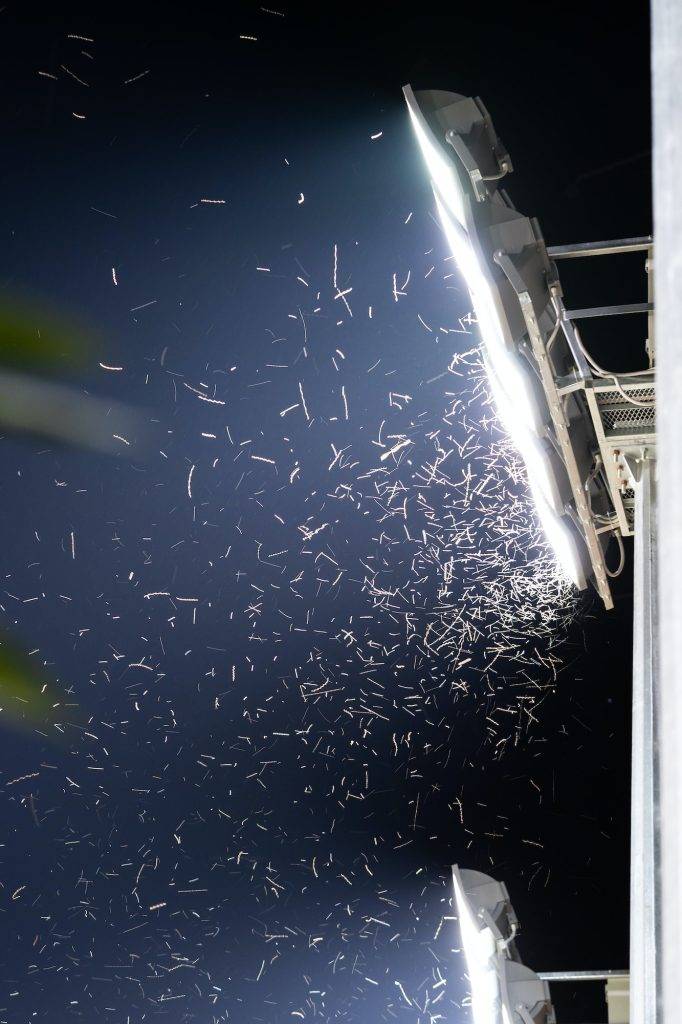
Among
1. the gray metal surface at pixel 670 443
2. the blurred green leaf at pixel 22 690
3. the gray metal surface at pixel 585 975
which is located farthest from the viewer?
the blurred green leaf at pixel 22 690

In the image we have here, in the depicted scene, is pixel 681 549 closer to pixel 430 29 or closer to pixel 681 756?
pixel 681 756

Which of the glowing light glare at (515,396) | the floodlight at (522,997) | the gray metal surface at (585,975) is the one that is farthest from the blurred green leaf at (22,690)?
the glowing light glare at (515,396)

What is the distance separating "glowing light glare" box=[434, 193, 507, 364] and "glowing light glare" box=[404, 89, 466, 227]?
0.04 metres

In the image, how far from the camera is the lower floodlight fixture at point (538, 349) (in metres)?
1.80

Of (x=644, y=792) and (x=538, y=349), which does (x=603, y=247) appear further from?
(x=644, y=792)

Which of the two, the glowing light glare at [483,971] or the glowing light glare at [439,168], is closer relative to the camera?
the glowing light glare at [439,168]

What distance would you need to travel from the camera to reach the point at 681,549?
35 centimetres

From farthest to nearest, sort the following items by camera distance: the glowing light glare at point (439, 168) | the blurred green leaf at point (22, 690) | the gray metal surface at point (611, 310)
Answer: the blurred green leaf at point (22, 690) < the gray metal surface at point (611, 310) < the glowing light glare at point (439, 168)

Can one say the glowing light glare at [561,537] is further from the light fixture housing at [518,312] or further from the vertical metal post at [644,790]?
the vertical metal post at [644,790]

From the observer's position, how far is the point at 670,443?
36 centimetres

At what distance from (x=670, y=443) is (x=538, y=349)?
174 centimetres

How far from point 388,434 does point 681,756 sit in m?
3.85

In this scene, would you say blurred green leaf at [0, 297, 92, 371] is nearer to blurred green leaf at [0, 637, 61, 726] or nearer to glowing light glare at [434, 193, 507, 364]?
blurred green leaf at [0, 637, 61, 726]

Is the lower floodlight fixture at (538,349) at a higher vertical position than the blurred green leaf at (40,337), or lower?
lower
